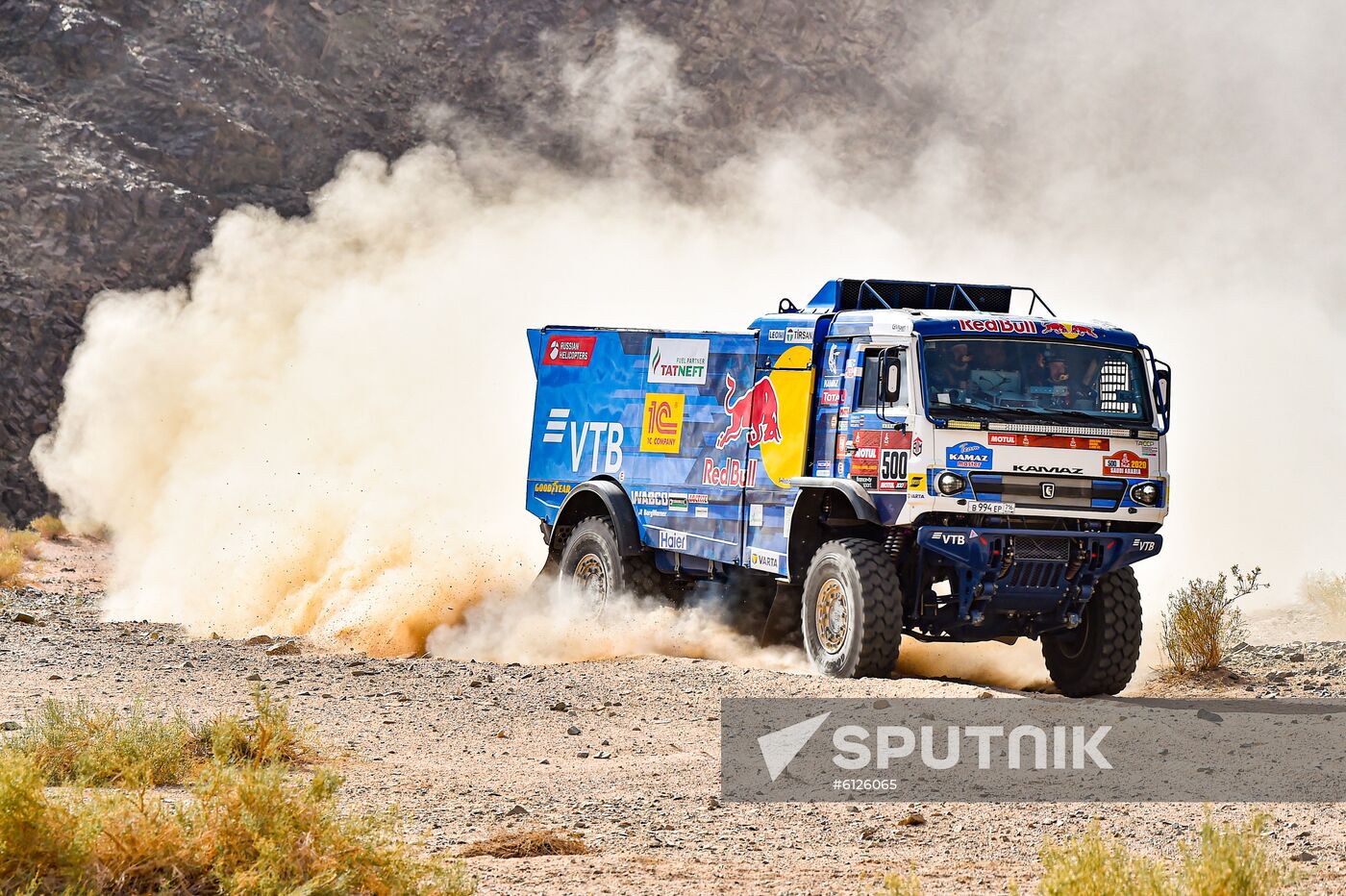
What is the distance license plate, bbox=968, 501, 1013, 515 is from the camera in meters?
11.2

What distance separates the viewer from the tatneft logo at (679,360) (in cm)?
1371

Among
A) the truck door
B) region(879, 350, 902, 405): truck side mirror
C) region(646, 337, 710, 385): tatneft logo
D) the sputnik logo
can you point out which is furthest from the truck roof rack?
the sputnik logo

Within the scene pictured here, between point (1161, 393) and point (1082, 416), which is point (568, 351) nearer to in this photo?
point (1082, 416)

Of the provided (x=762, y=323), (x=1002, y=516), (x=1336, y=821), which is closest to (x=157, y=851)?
(x=1336, y=821)

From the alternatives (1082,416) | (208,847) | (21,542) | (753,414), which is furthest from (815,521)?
(21,542)

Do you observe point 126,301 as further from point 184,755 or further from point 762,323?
point 184,755

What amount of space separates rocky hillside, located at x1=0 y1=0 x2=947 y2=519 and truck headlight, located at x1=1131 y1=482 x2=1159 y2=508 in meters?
26.7

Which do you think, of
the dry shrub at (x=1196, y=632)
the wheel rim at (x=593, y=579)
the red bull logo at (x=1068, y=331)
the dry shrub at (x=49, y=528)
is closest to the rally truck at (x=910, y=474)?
the red bull logo at (x=1068, y=331)

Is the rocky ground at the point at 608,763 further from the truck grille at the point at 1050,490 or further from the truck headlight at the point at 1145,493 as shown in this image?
the truck headlight at the point at 1145,493

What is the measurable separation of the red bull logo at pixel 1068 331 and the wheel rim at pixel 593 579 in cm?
486

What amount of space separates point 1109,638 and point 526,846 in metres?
6.84

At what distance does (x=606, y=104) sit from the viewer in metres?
41.9

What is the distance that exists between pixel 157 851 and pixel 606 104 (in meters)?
37.9

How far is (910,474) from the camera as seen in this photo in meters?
11.3
